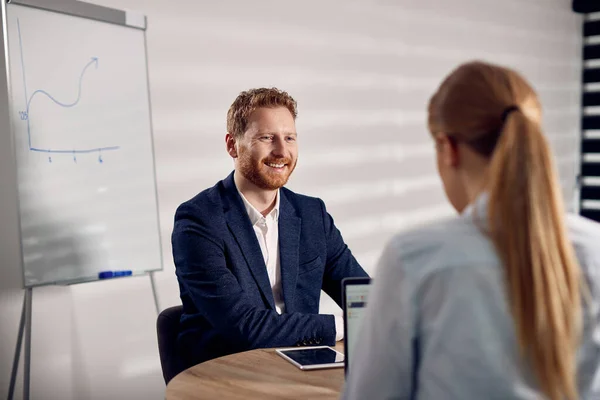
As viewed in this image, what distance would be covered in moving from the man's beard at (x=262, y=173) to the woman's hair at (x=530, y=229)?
1.44 metres

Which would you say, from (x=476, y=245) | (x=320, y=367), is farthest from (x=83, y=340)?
(x=476, y=245)

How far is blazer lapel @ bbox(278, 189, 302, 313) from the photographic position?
2.30 metres

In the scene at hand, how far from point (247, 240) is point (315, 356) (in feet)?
1.83

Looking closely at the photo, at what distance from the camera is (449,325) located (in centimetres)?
90

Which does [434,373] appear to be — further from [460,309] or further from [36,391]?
[36,391]

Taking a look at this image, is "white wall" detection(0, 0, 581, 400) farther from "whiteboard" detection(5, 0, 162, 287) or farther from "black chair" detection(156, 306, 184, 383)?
"black chair" detection(156, 306, 184, 383)

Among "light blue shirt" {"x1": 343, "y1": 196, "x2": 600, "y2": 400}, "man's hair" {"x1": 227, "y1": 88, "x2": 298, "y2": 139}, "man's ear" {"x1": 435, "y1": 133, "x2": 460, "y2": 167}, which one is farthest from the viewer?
"man's hair" {"x1": 227, "y1": 88, "x2": 298, "y2": 139}

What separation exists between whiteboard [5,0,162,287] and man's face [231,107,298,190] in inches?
25.1

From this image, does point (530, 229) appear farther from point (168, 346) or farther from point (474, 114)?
point (168, 346)

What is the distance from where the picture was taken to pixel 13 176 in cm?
274

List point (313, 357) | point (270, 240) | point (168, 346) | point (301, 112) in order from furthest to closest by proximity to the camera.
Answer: point (301, 112)
point (270, 240)
point (168, 346)
point (313, 357)

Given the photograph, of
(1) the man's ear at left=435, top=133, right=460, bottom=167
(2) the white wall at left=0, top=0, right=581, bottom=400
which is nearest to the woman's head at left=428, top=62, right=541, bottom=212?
(1) the man's ear at left=435, top=133, right=460, bottom=167

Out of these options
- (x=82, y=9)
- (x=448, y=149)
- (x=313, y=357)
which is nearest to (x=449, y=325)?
(x=448, y=149)

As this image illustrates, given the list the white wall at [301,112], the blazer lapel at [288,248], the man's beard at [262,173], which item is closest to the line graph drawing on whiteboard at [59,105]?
the white wall at [301,112]
